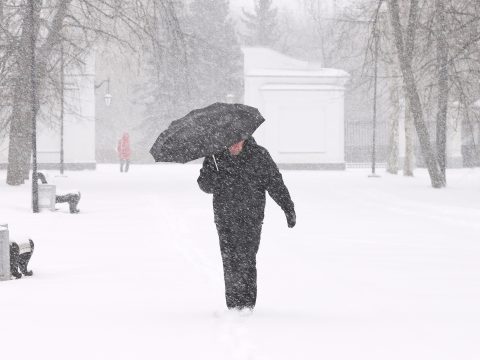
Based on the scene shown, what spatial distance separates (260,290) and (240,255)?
5.84 feet

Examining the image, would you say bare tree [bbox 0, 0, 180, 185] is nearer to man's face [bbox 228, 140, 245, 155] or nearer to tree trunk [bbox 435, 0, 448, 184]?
tree trunk [bbox 435, 0, 448, 184]

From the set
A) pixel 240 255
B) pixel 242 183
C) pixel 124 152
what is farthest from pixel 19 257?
pixel 124 152

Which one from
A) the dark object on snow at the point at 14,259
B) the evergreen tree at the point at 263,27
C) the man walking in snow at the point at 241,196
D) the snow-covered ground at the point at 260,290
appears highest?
the evergreen tree at the point at 263,27

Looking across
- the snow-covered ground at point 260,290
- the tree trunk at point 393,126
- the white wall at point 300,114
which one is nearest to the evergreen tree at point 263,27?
the white wall at point 300,114

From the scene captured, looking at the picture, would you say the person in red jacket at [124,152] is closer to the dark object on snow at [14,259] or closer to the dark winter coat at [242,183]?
the dark object on snow at [14,259]

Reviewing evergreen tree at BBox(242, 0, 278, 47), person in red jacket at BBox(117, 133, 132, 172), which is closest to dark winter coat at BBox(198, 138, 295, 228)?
person in red jacket at BBox(117, 133, 132, 172)

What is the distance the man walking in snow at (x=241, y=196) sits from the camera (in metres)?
6.88

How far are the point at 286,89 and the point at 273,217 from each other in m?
25.8

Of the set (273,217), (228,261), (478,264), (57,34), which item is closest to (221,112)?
(228,261)

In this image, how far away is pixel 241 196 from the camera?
692 centimetres

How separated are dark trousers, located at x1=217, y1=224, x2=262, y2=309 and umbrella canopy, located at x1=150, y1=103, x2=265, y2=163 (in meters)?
0.72

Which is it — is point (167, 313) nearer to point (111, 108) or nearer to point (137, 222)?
point (137, 222)

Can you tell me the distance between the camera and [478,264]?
10703 mm

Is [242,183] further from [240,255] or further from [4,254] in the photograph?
[4,254]
